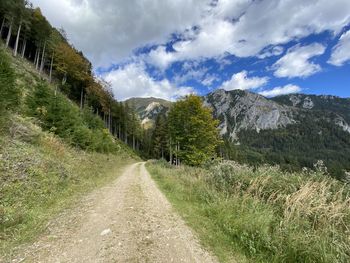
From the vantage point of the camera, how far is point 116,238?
5660 millimetres

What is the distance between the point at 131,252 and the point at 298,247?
3.37 metres

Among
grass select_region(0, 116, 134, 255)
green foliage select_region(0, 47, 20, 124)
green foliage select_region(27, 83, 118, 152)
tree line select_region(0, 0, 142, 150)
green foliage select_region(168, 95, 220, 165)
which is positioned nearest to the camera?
grass select_region(0, 116, 134, 255)

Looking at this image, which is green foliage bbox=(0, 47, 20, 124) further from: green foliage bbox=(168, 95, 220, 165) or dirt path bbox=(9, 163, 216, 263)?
green foliage bbox=(168, 95, 220, 165)

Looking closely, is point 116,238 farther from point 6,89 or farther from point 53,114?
point 53,114

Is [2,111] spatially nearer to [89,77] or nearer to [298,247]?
[298,247]

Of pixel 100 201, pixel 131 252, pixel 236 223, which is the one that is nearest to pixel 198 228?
pixel 236 223

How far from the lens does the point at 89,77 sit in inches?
2247

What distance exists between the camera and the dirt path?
4.86 meters

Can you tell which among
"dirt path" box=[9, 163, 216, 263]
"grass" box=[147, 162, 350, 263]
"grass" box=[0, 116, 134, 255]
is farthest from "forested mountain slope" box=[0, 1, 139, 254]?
"grass" box=[147, 162, 350, 263]

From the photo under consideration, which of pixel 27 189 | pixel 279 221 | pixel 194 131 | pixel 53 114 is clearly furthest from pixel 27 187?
pixel 194 131

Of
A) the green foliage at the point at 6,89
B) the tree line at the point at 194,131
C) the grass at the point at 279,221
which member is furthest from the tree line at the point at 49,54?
the grass at the point at 279,221

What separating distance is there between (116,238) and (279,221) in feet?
13.2

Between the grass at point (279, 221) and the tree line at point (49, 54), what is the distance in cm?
3927

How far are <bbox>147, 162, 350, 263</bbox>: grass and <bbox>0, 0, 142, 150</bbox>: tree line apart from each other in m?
39.3
